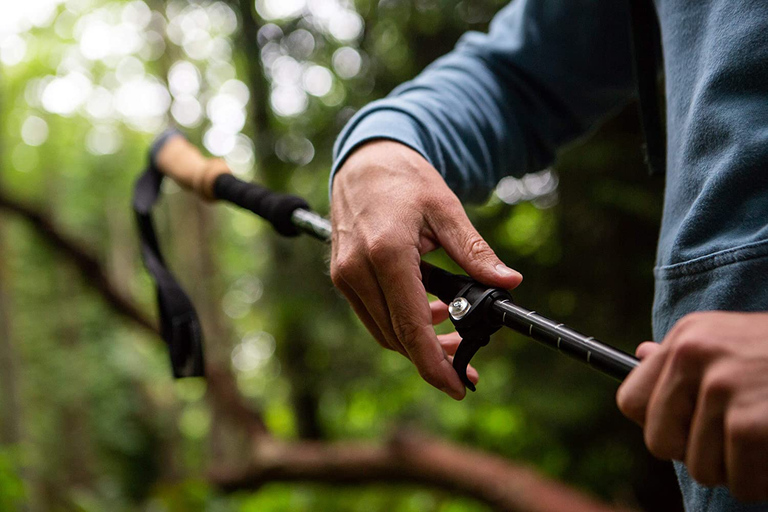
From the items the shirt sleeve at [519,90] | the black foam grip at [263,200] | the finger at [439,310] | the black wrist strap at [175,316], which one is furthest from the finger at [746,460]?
the black wrist strap at [175,316]

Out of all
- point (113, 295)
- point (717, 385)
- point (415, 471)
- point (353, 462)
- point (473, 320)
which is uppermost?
point (717, 385)

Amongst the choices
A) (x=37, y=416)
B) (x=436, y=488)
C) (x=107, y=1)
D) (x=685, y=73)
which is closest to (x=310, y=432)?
(x=436, y=488)

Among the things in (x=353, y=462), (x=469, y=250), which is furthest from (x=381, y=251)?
(x=353, y=462)

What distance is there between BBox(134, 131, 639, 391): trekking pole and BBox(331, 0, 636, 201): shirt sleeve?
25 cm

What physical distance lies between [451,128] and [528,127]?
0.80 feet

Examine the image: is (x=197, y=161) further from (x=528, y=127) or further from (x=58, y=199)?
(x=58, y=199)

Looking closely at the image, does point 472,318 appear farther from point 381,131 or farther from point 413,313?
point 381,131

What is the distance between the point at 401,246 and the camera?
0.86m

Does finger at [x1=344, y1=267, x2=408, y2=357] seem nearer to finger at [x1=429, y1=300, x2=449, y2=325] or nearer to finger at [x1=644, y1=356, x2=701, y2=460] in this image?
finger at [x1=429, y1=300, x2=449, y2=325]

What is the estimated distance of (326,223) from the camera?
118cm

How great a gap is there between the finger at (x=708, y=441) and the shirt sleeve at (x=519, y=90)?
0.67m

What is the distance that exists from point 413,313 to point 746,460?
1.47 ft

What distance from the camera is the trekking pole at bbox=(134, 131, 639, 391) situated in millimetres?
752

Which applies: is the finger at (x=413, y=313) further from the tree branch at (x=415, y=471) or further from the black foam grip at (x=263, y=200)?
the tree branch at (x=415, y=471)
